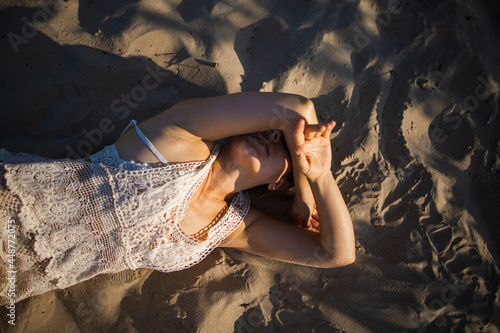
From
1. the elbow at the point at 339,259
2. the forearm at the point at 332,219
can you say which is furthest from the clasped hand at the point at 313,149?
the elbow at the point at 339,259

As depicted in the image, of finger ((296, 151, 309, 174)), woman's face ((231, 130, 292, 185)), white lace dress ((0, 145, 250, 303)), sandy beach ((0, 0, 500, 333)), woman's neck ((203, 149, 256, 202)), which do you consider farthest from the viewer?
sandy beach ((0, 0, 500, 333))

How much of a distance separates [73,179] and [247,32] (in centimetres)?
196

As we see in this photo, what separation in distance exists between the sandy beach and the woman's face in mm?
680

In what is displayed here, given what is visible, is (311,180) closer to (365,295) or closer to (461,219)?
(365,295)

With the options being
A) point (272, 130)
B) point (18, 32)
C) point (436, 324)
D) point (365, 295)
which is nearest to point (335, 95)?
point (272, 130)

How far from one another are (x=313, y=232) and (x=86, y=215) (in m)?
1.75

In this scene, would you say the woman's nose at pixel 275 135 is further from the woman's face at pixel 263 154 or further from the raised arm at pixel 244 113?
the raised arm at pixel 244 113

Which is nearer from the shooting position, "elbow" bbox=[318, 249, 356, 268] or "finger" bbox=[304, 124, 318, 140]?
"finger" bbox=[304, 124, 318, 140]

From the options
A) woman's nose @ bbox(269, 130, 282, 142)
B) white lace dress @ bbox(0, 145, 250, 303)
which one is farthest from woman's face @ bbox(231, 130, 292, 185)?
white lace dress @ bbox(0, 145, 250, 303)

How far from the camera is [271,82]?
2871 millimetres

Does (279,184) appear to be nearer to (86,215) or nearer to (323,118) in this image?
(323,118)

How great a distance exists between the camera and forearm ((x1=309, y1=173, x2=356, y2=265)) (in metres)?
2.39

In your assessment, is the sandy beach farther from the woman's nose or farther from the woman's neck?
the woman's nose

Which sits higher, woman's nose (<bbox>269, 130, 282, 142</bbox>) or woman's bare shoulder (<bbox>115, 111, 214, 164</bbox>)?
woman's nose (<bbox>269, 130, 282, 142</bbox>)
